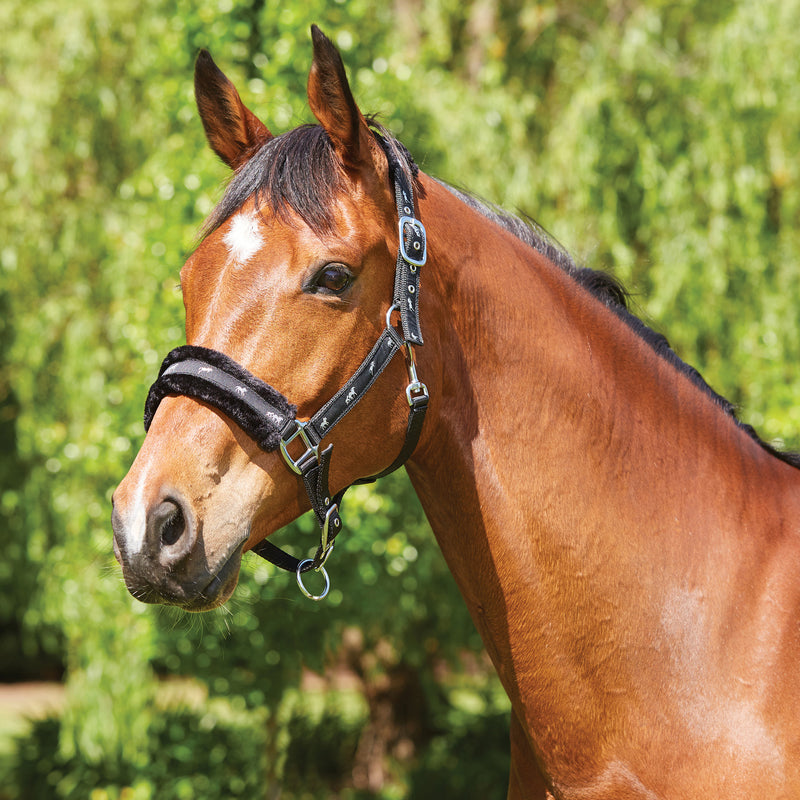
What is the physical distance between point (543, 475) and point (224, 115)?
1.25m

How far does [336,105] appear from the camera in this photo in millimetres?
1912

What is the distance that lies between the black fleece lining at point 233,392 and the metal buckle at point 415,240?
44cm

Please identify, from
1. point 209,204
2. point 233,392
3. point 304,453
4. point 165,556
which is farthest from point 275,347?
point 209,204

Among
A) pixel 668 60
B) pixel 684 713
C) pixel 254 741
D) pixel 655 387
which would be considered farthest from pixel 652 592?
pixel 668 60

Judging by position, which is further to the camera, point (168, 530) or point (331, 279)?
point (331, 279)

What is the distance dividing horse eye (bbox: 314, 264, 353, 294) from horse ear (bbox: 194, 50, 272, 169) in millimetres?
492

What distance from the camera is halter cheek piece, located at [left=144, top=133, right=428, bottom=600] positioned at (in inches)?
70.2

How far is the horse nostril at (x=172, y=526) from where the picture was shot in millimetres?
1690

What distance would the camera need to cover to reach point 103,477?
5.38 metres

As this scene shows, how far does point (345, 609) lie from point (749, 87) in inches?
189

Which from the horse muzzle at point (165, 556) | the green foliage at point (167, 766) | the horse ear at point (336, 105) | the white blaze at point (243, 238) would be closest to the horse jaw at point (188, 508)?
the horse muzzle at point (165, 556)

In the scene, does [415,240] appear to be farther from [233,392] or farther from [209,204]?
[209,204]

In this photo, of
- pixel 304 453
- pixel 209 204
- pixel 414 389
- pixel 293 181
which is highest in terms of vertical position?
pixel 209 204

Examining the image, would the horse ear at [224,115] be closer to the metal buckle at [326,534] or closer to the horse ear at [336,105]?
the horse ear at [336,105]
